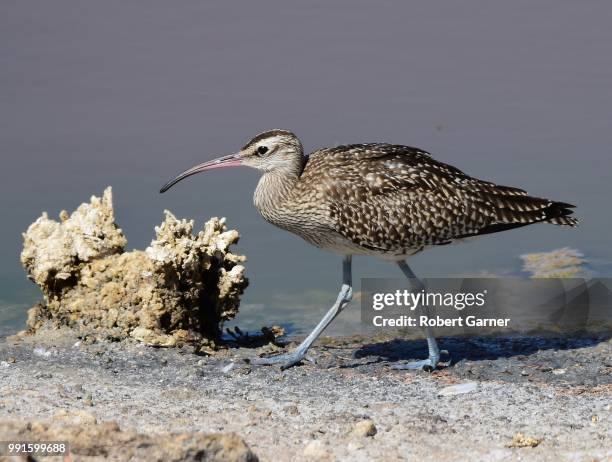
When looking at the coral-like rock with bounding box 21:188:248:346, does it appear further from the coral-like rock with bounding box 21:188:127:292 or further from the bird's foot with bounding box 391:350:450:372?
the bird's foot with bounding box 391:350:450:372

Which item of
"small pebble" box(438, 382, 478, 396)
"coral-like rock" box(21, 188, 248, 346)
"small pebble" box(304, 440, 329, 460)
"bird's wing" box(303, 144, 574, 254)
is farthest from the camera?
"coral-like rock" box(21, 188, 248, 346)

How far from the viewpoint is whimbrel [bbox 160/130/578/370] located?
1130 cm

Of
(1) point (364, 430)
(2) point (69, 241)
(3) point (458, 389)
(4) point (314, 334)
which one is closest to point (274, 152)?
(4) point (314, 334)

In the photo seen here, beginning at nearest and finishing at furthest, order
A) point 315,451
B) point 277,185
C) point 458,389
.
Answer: point 315,451 → point 458,389 → point 277,185

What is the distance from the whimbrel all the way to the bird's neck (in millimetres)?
10

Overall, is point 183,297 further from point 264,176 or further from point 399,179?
point 399,179

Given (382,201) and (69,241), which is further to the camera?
(69,241)

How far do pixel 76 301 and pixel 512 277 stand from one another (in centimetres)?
605

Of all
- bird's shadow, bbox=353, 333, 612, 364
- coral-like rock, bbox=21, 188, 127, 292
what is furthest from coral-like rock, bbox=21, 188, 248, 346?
bird's shadow, bbox=353, 333, 612, 364

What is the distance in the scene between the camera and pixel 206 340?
1206 cm

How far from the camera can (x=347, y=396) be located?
34.2 feet

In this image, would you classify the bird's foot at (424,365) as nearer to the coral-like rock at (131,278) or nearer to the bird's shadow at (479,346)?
the bird's shadow at (479,346)

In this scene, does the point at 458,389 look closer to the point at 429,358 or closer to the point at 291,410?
the point at 429,358

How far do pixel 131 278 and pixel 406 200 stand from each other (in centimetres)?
304
